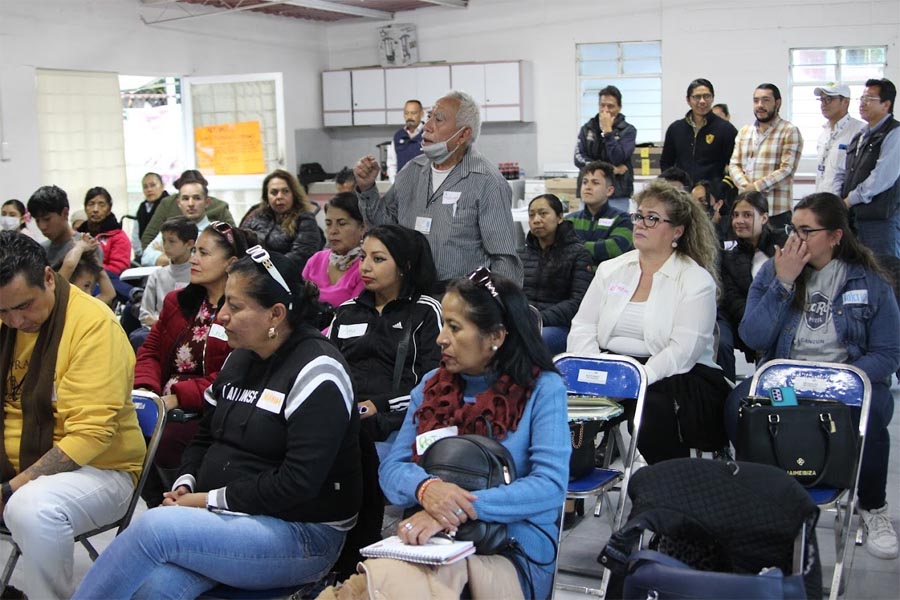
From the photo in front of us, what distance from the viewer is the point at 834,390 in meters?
3.08

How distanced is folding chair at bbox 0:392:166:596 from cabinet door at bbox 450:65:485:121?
30.9 ft

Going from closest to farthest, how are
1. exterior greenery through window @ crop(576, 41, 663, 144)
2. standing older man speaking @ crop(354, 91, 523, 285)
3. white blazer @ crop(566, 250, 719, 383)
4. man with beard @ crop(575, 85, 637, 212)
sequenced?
1. white blazer @ crop(566, 250, 719, 383)
2. standing older man speaking @ crop(354, 91, 523, 285)
3. man with beard @ crop(575, 85, 637, 212)
4. exterior greenery through window @ crop(576, 41, 663, 144)

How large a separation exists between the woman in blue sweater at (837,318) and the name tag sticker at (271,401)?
63.9 inches

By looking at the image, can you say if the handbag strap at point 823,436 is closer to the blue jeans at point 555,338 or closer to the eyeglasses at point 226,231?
the blue jeans at point 555,338

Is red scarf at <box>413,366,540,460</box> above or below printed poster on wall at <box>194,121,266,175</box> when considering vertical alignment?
below

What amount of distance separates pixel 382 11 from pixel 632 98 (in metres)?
3.59

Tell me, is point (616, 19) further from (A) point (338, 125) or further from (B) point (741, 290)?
(B) point (741, 290)

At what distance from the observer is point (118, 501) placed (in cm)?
271

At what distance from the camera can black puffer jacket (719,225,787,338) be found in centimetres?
454

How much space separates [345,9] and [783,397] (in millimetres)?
9735

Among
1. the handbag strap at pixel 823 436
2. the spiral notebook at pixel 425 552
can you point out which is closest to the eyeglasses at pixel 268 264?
the spiral notebook at pixel 425 552

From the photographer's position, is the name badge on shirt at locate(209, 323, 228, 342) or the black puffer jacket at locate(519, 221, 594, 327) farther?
the black puffer jacket at locate(519, 221, 594, 327)

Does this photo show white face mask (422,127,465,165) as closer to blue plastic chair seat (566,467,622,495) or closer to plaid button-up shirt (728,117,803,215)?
blue plastic chair seat (566,467,622,495)

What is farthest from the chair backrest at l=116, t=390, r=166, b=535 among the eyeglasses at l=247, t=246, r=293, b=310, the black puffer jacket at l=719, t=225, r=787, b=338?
the black puffer jacket at l=719, t=225, r=787, b=338
